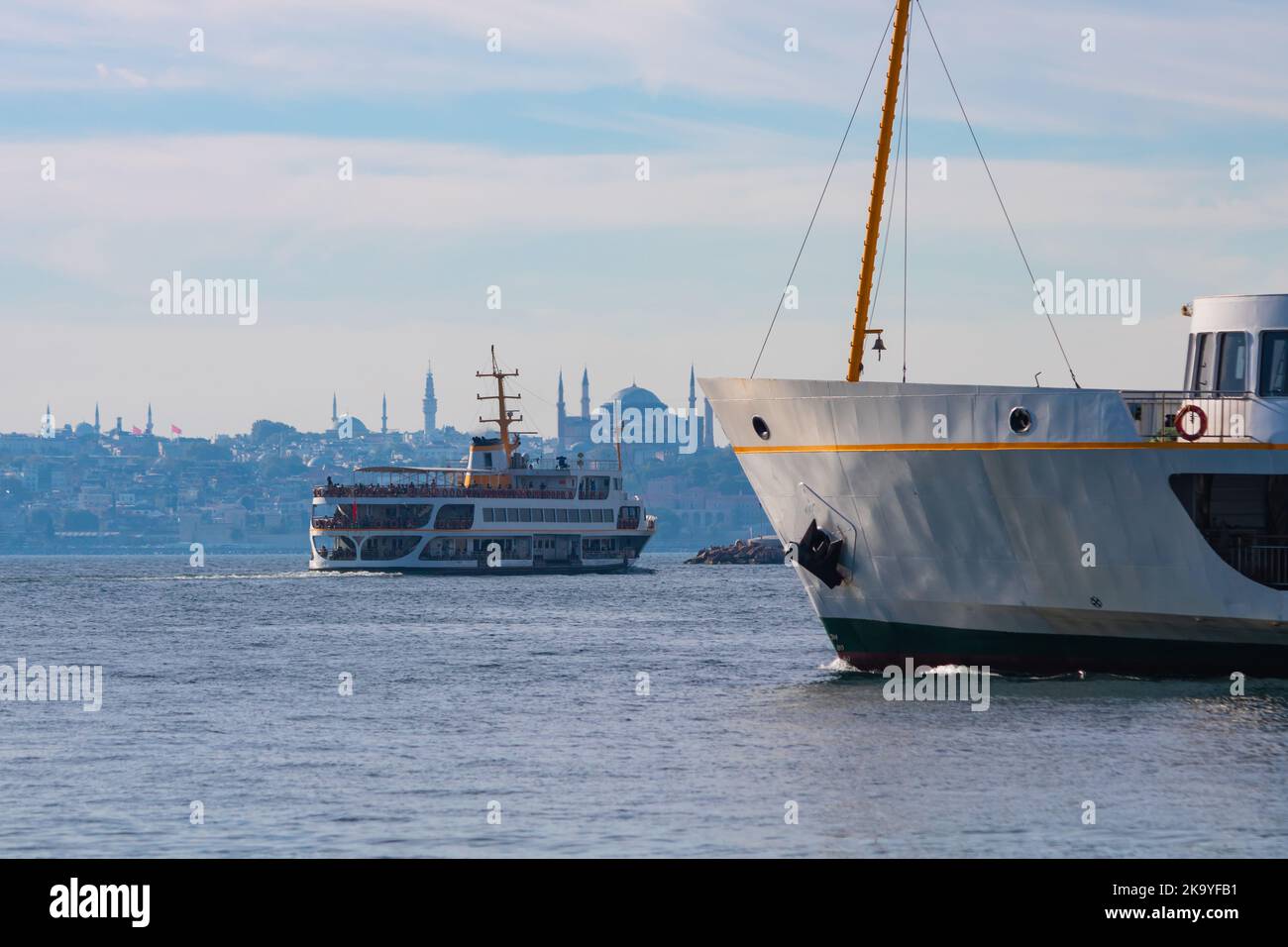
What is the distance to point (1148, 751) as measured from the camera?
30.5 meters

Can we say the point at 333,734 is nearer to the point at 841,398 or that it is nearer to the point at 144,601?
the point at 841,398

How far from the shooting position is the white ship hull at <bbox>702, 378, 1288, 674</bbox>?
36188 millimetres

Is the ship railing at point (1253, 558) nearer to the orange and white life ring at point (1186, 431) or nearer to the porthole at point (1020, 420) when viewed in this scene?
the orange and white life ring at point (1186, 431)

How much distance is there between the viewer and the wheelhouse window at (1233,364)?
37.7m

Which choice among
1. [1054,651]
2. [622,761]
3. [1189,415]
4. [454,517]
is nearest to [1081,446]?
[1189,415]

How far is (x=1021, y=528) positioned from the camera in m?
37.1

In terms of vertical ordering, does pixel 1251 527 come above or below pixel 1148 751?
above

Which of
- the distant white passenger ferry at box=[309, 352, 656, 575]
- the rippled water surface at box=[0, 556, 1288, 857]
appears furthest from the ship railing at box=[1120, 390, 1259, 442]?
the distant white passenger ferry at box=[309, 352, 656, 575]

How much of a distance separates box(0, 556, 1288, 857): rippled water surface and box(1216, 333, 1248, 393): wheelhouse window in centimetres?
614

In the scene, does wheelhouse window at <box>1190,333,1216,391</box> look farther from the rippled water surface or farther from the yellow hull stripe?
the rippled water surface

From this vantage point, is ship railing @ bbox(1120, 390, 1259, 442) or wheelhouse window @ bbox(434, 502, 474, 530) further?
wheelhouse window @ bbox(434, 502, 474, 530)
